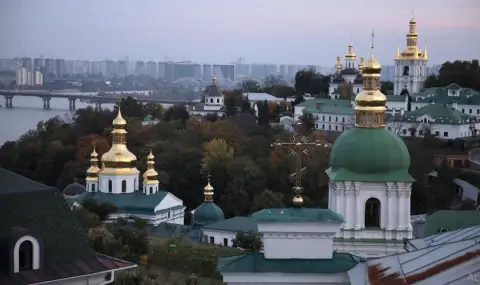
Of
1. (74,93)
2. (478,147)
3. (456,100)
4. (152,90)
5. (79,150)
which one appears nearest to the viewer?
(79,150)

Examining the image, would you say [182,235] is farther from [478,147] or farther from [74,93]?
[74,93]

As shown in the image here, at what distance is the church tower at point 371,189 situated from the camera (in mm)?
9664

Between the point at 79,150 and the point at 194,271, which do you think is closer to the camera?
the point at 194,271

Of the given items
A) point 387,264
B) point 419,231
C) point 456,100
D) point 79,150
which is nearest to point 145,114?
point 79,150

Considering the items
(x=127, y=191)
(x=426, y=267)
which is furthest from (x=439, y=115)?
(x=426, y=267)

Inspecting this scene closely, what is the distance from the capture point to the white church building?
62.6 ft

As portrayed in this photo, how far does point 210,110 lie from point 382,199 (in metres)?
27.2

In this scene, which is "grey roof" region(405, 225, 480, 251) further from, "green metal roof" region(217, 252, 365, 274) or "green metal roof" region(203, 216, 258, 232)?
"green metal roof" region(203, 216, 258, 232)

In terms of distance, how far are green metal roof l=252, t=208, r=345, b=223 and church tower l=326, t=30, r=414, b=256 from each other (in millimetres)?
2903

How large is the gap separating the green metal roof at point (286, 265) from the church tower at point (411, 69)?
3009 centimetres

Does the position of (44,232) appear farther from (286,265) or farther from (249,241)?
(249,241)

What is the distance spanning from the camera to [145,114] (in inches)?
1328

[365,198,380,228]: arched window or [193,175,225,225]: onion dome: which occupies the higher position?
[365,198,380,228]: arched window

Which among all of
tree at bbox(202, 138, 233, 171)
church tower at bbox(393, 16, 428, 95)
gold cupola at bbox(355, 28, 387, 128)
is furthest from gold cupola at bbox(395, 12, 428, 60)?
gold cupola at bbox(355, 28, 387, 128)
